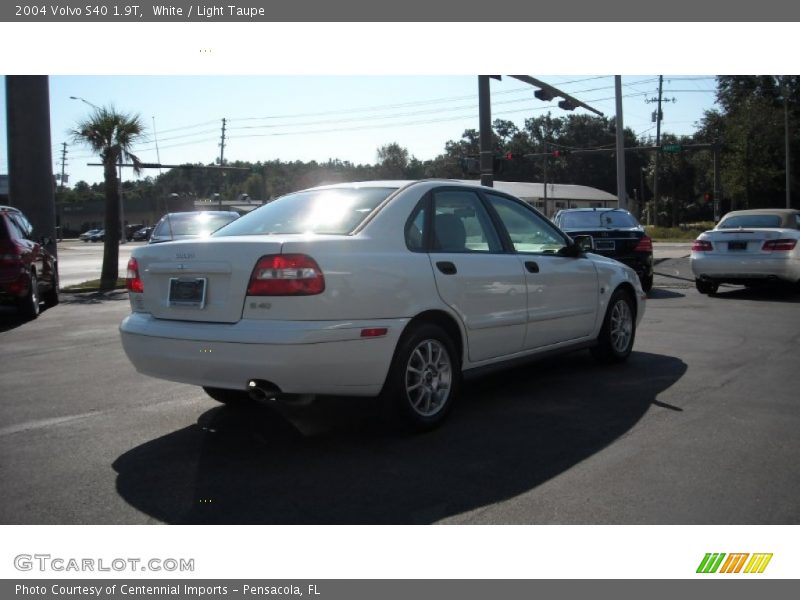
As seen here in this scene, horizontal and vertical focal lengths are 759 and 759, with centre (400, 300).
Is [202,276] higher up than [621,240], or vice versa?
[621,240]

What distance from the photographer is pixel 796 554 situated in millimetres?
3104

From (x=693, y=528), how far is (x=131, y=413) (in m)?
3.76

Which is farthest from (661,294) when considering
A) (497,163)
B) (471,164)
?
(471,164)

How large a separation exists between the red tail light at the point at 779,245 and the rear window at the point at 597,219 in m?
2.49

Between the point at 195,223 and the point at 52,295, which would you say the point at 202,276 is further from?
the point at 195,223

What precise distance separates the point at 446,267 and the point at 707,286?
10173 millimetres

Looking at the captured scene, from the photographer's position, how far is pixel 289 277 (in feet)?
13.5

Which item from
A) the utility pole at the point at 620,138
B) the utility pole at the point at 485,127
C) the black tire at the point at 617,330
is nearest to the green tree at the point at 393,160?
the utility pole at the point at 620,138

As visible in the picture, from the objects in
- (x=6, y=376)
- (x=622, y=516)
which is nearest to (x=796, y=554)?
(x=622, y=516)

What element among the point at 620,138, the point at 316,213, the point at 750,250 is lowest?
the point at 750,250

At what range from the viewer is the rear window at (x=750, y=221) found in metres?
12.9

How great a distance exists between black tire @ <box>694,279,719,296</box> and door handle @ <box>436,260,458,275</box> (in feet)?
32.7
